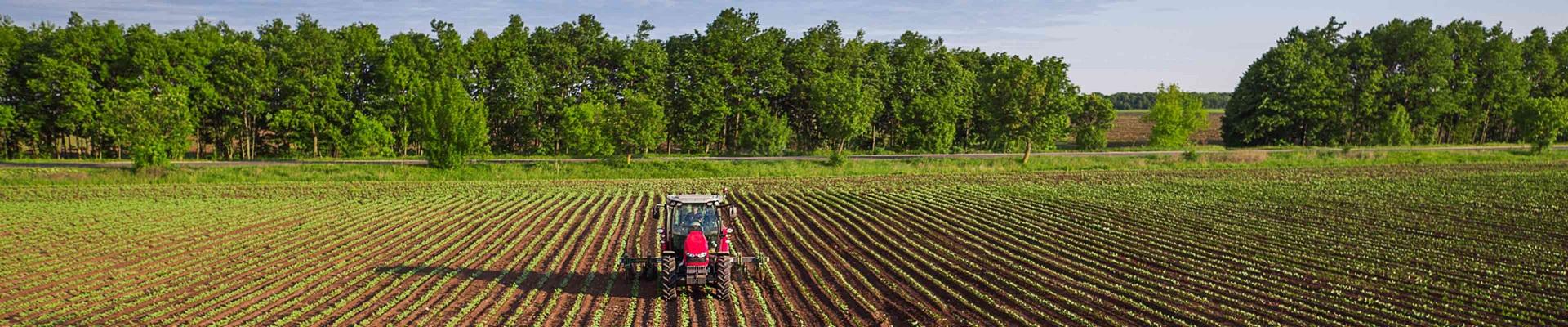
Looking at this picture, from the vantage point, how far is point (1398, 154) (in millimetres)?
56969

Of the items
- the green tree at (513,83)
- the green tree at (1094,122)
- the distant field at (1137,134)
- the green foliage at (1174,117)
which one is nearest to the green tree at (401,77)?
the green tree at (513,83)

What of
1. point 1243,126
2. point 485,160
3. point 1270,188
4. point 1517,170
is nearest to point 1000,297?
point 1270,188

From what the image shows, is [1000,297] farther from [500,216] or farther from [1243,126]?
[1243,126]

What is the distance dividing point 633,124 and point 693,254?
3292cm

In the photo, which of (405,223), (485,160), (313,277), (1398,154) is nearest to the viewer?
(313,277)

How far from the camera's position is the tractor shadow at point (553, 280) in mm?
18547

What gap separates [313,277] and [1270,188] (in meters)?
36.5

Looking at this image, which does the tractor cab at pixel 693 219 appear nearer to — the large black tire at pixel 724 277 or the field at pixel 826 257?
the large black tire at pixel 724 277

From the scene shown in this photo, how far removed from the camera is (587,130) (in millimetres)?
49406

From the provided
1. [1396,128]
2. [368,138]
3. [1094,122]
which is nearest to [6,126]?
[368,138]

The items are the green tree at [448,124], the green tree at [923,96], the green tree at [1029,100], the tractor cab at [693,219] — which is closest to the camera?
the tractor cab at [693,219]

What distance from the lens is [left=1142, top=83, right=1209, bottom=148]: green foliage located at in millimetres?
64875

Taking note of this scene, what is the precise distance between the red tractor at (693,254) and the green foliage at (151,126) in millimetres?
35140

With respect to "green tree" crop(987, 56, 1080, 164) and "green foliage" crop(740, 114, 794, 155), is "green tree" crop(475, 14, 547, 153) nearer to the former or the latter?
"green foliage" crop(740, 114, 794, 155)
